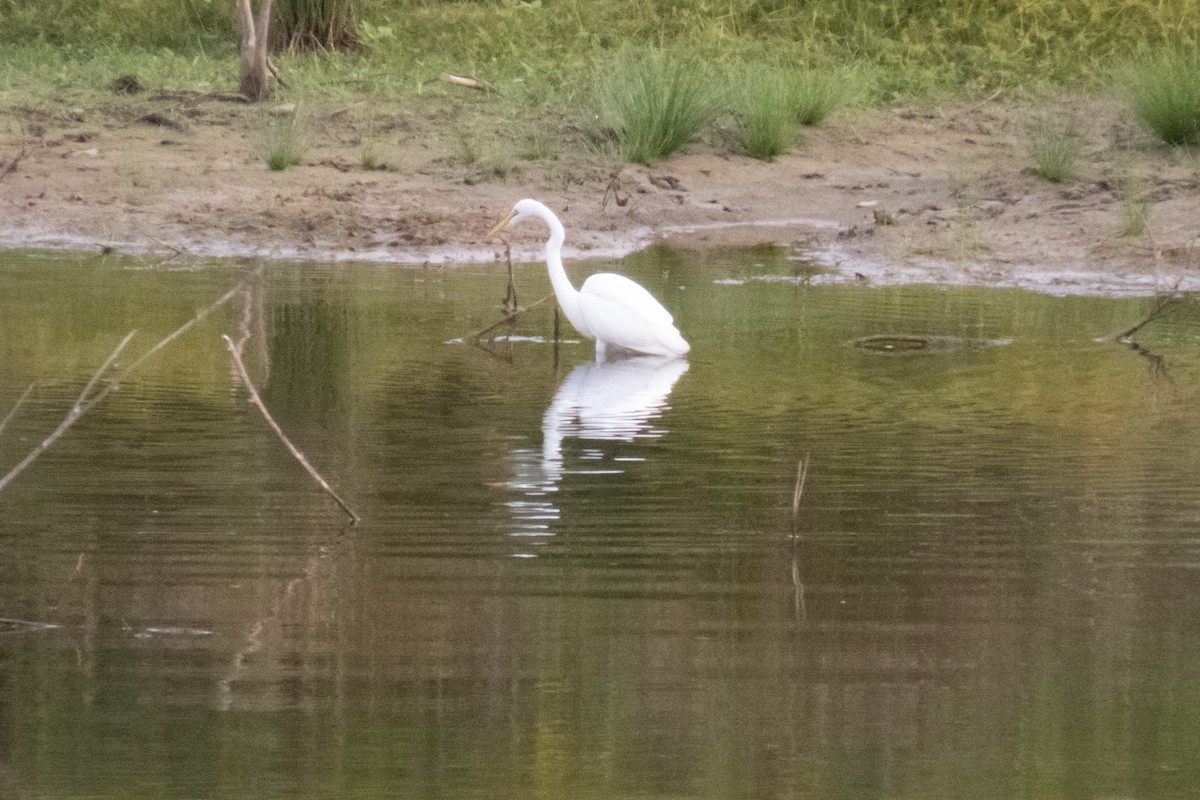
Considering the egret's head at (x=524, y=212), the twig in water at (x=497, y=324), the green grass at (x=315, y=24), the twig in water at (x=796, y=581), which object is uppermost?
the green grass at (x=315, y=24)

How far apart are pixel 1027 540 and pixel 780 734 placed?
1.76 m

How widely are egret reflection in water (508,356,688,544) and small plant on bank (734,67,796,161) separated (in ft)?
18.9

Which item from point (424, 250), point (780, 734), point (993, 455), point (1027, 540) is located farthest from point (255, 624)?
point (424, 250)

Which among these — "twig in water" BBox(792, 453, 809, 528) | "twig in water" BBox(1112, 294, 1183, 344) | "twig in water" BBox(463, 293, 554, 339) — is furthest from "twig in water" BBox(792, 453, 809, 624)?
"twig in water" BBox(1112, 294, 1183, 344)

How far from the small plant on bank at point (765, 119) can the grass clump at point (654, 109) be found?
300mm

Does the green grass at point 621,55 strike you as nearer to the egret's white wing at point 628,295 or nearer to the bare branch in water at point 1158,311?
the bare branch in water at point 1158,311

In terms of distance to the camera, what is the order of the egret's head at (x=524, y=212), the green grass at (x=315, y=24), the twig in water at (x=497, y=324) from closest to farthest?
the twig in water at (x=497, y=324) → the egret's head at (x=524, y=212) → the green grass at (x=315, y=24)

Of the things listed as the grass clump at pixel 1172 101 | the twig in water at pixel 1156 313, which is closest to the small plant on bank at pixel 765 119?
the grass clump at pixel 1172 101

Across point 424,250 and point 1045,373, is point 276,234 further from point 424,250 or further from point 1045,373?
point 1045,373

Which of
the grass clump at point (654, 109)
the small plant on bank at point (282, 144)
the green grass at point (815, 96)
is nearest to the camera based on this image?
the small plant on bank at point (282, 144)

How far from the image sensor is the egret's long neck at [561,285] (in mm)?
8805

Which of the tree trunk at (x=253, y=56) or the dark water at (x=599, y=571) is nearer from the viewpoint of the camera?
the dark water at (x=599, y=571)

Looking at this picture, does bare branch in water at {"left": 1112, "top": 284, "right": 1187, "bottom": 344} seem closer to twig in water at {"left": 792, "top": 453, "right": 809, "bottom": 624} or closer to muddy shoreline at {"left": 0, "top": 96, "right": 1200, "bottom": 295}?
muddy shoreline at {"left": 0, "top": 96, "right": 1200, "bottom": 295}

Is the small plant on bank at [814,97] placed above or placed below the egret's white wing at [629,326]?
above
